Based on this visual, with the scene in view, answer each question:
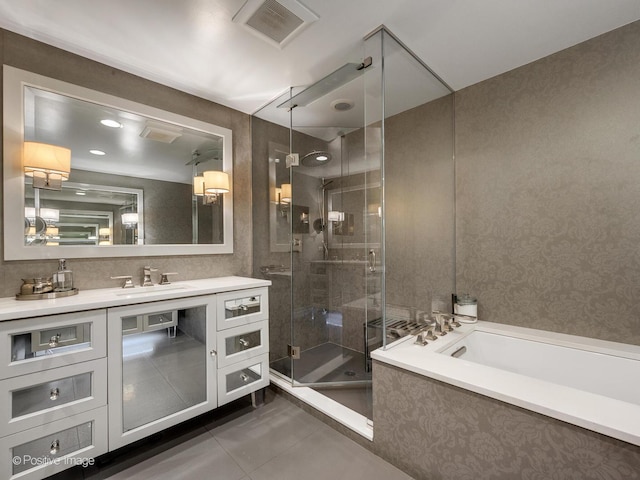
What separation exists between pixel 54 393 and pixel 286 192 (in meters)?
1.96

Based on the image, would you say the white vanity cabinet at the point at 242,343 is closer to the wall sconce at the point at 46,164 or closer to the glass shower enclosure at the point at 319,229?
the glass shower enclosure at the point at 319,229

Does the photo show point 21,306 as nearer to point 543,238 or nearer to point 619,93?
point 543,238

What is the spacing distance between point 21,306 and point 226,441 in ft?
4.25

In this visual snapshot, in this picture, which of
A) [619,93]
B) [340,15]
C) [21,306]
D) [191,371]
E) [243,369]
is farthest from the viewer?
[243,369]

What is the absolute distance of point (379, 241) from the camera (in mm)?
1740

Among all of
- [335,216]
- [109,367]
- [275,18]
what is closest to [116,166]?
[109,367]

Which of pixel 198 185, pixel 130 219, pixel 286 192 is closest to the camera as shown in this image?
pixel 130 219

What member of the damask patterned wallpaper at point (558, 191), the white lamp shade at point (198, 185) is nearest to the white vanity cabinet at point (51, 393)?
the white lamp shade at point (198, 185)

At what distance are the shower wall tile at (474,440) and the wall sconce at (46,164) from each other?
216 cm

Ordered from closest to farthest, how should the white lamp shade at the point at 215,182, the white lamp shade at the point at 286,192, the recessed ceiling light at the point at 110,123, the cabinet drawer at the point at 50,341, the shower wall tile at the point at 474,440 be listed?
the shower wall tile at the point at 474,440 < the cabinet drawer at the point at 50,341 < the recessed ceiling light at the point at 110,123 < the white lamp shade at the point at 215,182 < the white lamp shade at the point at 286,192

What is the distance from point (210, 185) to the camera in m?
2.19

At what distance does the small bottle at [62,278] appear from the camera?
152 centimetres

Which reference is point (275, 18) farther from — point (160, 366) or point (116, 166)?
point (160, 366)

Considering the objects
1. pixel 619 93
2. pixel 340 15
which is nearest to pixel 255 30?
pixel 340 15
